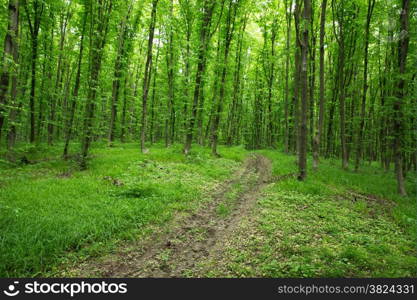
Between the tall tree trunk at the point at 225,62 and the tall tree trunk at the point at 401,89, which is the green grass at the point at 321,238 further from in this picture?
the tall tree trunk at the point at 225,62

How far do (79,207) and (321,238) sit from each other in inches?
272

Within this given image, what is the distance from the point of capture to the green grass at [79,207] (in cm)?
442

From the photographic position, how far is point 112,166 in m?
11.8

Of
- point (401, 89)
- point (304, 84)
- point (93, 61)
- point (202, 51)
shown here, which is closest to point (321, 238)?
point (304, 84)

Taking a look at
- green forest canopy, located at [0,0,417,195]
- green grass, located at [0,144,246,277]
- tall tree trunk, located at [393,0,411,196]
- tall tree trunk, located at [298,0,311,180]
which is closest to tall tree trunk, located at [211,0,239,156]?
green forest canopy, located at [0,0,417,195]

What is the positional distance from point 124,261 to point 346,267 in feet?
15.0

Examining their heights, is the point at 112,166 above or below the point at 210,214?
above

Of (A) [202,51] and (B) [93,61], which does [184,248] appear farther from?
(A) [202,51]

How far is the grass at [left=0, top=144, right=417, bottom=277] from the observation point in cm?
435

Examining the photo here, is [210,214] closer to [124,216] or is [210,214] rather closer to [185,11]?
[124,216]

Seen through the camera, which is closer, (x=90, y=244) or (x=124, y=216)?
(x=90, y=244)

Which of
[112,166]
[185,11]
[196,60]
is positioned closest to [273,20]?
[185,11]

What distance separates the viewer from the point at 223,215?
7363 mm

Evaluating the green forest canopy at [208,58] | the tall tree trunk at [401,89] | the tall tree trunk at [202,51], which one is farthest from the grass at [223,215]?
the tall tree trunk at [202,51]
